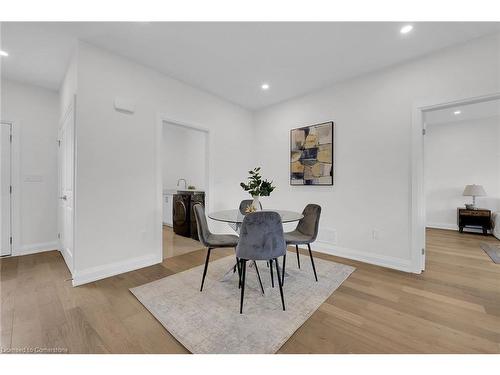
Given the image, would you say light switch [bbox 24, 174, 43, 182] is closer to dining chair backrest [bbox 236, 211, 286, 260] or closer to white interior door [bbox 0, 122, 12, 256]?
white interior door [bbox 0, 122, 12, 256]

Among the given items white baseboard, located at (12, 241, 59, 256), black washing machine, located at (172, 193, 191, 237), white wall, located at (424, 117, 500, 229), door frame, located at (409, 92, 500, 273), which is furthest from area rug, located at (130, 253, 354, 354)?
white wall, located at (424, 117, 500, 229)

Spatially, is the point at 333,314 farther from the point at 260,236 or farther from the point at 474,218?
the point at 474,218

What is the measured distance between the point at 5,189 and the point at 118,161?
6.61 feet

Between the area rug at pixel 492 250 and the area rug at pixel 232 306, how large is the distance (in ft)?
7.23

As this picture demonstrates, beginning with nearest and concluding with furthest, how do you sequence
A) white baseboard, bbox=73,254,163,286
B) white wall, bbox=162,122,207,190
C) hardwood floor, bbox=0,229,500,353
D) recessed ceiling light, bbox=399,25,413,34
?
hardwood floor, bbox=0,229,500,353
recessed ceiling light, bbox=399,25,413,34
white baseboard, bbox=73,254,163,286
white wall, bbox=162,122,207,190

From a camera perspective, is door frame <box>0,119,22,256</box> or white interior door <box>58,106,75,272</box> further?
door frame <box>0,119,22,256</box>

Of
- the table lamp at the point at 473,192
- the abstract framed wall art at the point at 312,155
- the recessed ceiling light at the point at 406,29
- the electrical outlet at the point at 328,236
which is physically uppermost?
the recessed ceiling light at the point at 406,29

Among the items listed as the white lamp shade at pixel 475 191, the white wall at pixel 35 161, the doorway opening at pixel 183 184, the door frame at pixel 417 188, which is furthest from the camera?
the white lamp shade at pixel 475 191

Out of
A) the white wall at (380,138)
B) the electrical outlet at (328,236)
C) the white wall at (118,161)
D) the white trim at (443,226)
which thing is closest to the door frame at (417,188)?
the white wall at (380,138)

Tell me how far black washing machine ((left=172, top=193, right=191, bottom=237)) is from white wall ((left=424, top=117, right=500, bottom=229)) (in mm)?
5924

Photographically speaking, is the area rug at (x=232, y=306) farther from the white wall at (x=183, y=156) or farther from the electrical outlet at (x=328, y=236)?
the white wall at (x=183, y=156)

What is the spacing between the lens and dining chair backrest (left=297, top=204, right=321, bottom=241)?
2.35 m

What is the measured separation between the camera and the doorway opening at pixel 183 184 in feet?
12.0

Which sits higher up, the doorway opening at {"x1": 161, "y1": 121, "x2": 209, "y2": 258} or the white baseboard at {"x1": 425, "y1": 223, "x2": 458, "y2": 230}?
the doorway opening at {"x1": 161, "y1": 121, "x2": 209, "y2": 258}
